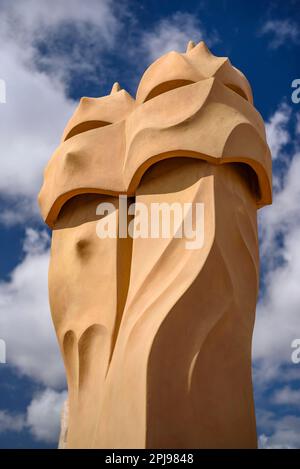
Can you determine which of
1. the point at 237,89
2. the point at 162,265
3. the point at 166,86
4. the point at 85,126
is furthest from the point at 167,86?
the point at 162,265

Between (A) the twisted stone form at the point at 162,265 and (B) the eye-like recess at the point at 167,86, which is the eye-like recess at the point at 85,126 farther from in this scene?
(B) the eye-like recess at the point at 167,86

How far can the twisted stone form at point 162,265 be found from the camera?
19.7 feet

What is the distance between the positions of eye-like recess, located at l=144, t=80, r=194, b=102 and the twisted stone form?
0.05 feet

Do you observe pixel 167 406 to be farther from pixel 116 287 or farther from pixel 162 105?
pixel 162 105

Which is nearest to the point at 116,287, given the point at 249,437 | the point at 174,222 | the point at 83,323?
the point at 83,323

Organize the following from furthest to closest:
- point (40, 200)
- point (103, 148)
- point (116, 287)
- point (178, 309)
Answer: point (40, 200), point (103, 148), point (116, 287), point (178, 309)

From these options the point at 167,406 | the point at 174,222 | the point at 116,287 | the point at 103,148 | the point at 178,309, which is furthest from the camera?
the point at 103,148

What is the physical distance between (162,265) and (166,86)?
261 centimetres

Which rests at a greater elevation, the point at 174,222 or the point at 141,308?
the point at 174,222

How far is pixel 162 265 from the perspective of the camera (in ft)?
21.9

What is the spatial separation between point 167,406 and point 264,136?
4.08 m

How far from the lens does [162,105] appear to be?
7383 mm

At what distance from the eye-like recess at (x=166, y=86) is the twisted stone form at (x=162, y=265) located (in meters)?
0.01

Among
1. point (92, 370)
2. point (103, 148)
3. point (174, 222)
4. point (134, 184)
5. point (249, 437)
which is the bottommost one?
point (249, 437)
